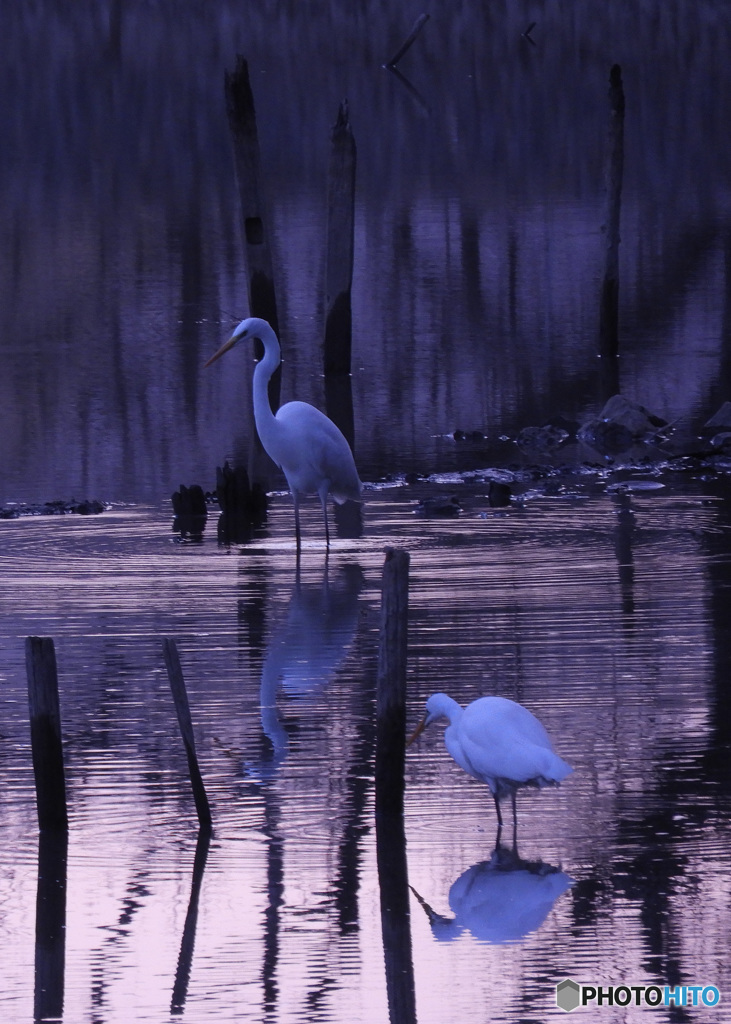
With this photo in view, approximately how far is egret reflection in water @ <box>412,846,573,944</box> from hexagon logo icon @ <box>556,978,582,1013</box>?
38 cm

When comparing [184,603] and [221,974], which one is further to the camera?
[184,603]

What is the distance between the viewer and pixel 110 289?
2764 centimetres

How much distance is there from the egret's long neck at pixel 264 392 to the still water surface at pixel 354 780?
3.37 ft

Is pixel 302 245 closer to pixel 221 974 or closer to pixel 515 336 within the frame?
pixel 515 336

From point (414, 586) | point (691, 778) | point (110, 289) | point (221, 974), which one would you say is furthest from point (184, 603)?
point (110, 289)

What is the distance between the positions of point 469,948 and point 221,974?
818 mm

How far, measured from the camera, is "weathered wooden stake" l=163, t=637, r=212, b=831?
738cm

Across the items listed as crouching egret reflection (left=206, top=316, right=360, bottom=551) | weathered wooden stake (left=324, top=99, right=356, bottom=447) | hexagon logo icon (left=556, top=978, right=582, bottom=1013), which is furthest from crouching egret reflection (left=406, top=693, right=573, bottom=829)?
weathered wooden stake (left=324, top=99, right=356, bottom=447)

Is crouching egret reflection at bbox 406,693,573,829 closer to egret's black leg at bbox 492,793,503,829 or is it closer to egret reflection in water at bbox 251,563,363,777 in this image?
egret's black leg at bbox 492,793,503,829

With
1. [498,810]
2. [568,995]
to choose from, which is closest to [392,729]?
[498,810]

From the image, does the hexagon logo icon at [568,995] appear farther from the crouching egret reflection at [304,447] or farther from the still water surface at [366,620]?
the crouching egret reflection at [304,447]

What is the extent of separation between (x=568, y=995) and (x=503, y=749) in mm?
1186

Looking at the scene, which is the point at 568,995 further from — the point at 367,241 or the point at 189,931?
the point at 367,241

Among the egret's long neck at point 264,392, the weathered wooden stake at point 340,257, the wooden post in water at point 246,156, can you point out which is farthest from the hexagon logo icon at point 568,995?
the wooden post in water at point 246,156
